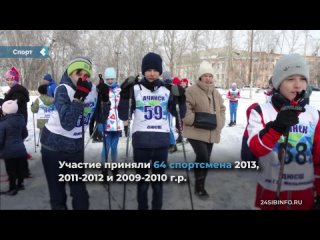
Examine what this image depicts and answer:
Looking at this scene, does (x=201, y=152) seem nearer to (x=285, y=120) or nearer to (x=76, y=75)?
(x=76, y=75)

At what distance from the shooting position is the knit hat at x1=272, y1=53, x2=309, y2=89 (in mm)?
1895

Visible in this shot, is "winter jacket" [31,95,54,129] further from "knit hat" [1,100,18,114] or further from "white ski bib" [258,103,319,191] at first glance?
"white ski bib" [258,103,319,191]

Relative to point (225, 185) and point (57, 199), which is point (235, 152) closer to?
point (225, 185)

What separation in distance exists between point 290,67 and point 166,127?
1496mm

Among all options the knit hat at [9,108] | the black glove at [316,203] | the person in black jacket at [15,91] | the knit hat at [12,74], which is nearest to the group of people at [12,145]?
the knit hat at [9,108]

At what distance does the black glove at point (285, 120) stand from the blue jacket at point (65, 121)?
1688 millimetres

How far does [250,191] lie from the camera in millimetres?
4156

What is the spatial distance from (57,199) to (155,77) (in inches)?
64.3

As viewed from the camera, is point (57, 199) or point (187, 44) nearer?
point (57, 199)

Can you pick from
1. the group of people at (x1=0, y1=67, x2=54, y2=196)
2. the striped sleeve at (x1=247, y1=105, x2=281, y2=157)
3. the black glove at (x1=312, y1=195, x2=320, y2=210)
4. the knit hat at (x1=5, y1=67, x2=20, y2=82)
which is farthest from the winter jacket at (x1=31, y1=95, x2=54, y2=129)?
the black glove at (x1=312, y1=195, x2=320, y2=210)

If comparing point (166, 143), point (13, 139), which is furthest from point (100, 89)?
point (13, 139)

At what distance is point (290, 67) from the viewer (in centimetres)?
190

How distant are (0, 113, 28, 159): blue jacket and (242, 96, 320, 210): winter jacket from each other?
11.2ft

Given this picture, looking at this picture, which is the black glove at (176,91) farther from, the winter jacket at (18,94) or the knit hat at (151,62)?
the winter jacket at (18,94)
